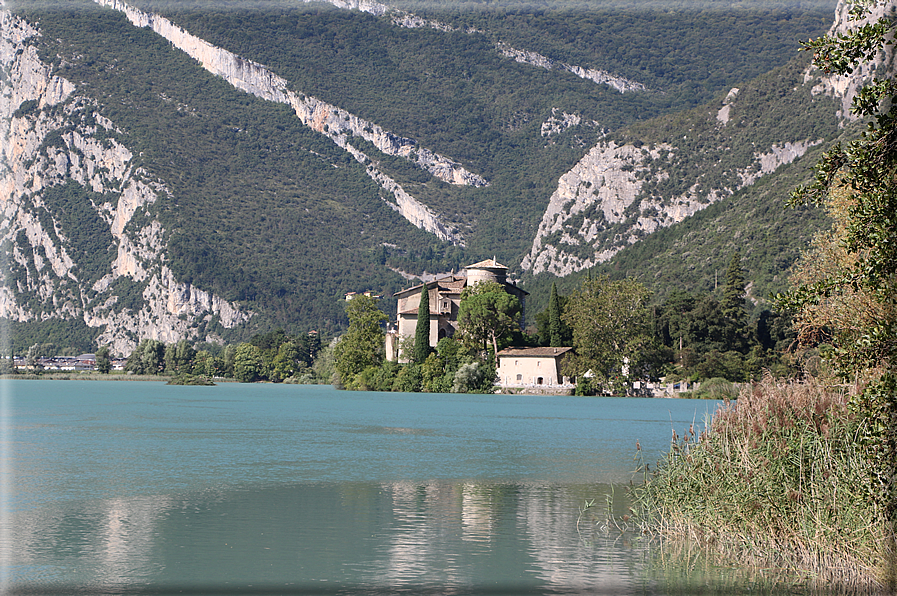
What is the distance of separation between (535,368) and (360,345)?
2063cm

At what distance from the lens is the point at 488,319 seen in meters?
90.5

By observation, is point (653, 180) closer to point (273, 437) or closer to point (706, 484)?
point (273, 437)

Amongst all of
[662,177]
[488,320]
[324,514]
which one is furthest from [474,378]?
[662,177]

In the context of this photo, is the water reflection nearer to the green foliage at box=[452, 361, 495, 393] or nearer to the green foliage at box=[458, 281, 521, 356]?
the green foliage at box=[452, 361, 495, 393]

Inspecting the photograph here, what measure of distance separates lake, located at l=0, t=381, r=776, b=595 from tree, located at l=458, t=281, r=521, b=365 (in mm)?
49277

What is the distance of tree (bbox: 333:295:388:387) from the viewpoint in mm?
99688

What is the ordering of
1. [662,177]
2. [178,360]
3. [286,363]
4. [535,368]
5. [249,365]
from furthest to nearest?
[662,177]
[249,365]
[178,360]
[286,363]
[535,368]

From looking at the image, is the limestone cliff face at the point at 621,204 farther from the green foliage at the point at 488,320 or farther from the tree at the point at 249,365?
the green foliage at the point at 488,320

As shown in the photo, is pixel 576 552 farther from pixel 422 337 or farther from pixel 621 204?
pixel 621 204

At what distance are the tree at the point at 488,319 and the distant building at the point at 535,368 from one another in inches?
88.3

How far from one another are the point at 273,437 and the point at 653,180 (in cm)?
15556

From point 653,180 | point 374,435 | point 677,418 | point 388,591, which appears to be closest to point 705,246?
point 653,180

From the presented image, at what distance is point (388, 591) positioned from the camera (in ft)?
42.9

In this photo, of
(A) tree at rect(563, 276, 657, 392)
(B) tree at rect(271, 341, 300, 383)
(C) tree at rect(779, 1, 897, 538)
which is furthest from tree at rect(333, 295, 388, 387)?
(C) tree at rect(779, 1, 897, 538)
